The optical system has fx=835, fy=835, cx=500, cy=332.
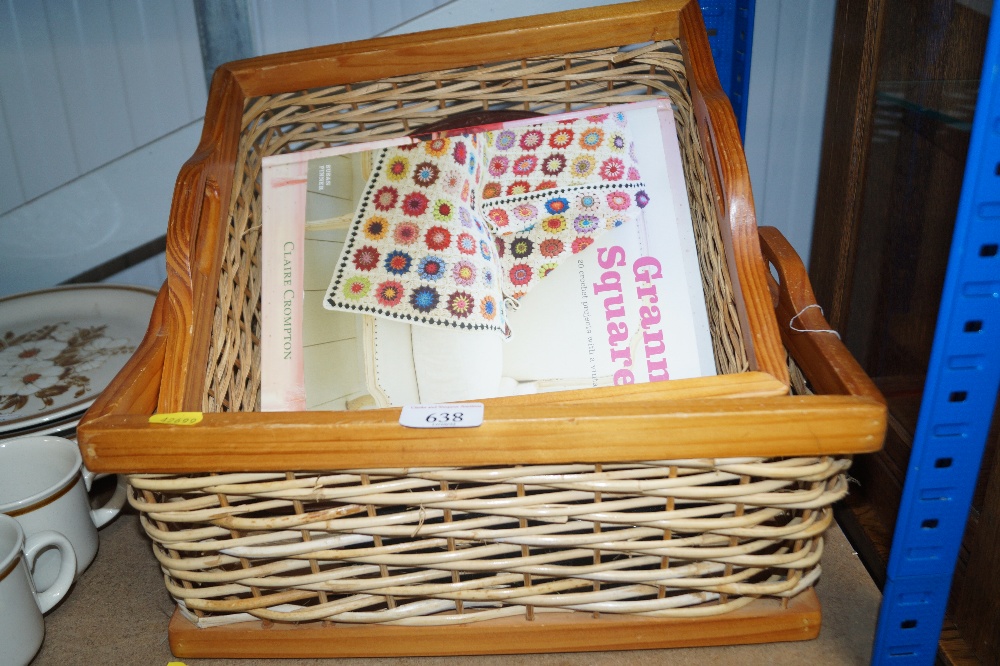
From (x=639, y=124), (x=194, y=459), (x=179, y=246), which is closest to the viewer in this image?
(x=194, y=459)

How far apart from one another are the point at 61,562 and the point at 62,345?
0.29 m

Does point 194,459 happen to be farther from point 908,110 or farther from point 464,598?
point 908,110

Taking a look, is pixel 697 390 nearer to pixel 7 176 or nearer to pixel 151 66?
pixel 151 66

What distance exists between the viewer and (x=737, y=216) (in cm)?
67

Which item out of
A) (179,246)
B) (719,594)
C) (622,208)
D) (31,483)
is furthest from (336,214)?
(719,594)

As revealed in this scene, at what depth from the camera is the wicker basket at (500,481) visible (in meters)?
0.54

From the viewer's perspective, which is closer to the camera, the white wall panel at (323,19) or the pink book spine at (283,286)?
the pink book spine at (283,286)

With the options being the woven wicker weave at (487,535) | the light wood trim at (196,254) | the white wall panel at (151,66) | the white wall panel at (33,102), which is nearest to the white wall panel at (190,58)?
the white wall panel at (151,66)

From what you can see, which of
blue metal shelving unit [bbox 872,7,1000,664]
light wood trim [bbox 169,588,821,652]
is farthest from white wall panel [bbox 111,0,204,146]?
blue metal shelving unit [bbox 872,7,1000,664]

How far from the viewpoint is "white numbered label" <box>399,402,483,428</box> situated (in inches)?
21.2

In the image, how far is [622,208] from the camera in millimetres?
776

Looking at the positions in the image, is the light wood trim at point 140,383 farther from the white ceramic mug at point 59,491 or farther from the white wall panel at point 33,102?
the white wall panel at point 33,102

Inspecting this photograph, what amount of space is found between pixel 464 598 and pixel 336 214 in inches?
15.2

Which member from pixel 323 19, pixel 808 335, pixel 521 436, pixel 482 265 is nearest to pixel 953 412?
pixel 808 335
